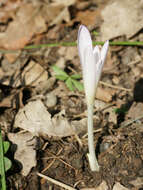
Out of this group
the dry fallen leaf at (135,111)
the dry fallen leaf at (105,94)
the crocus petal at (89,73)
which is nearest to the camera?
Result: the crocus petal at (89,73)

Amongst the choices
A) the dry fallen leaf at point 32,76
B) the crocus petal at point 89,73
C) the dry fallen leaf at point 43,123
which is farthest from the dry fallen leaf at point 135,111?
the dry fallen leaf at point 32,76

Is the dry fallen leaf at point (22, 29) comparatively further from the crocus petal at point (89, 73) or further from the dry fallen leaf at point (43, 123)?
the crocus petal at point (89, 73)

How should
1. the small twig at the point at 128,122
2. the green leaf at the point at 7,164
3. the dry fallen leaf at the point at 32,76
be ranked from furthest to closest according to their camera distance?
the dry fallen leaf at the point at 32,76
the small twig at the point at 128,122
the green leaf at the point at 7,164

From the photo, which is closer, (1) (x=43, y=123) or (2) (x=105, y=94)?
(1) (x=43, y=123)

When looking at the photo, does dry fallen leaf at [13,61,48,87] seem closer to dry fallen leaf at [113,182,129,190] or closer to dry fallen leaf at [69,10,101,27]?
dry fallen leaf at [69,10,101,27]

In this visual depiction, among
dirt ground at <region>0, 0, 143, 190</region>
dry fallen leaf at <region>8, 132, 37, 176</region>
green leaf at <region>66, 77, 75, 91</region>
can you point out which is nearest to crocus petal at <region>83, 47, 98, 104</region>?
dirt ground at <region>0, 0, 143, 190</region>

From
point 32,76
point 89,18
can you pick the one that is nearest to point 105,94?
point 32,76

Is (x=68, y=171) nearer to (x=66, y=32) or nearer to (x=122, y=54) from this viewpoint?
(x=122, y=54)

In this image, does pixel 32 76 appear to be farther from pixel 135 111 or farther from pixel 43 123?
pixel 135 111
